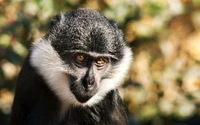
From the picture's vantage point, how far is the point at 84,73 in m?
4.20

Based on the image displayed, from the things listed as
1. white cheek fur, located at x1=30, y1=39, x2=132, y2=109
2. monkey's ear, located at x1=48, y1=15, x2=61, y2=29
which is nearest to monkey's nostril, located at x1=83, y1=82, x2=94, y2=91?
white cheek fur, located at x1=30, y1=39, x2=132, y2=109

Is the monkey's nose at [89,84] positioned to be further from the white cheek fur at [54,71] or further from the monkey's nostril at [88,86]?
the white cheek fur at [54,71]

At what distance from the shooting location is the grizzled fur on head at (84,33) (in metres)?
4.23

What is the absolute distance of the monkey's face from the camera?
4172mm

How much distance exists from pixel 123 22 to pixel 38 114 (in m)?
1.92

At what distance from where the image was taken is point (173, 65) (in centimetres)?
628

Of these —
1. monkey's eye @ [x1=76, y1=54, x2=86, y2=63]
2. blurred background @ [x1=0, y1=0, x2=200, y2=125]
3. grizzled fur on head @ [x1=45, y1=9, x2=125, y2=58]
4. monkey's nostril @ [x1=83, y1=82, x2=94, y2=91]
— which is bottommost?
monkey's nostril @ [x1=83, y1=82, x2=94, y2=91]

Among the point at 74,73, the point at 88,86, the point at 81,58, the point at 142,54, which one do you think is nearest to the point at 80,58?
the point at 81,58

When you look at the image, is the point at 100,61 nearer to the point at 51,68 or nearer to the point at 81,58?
the point at 81,58

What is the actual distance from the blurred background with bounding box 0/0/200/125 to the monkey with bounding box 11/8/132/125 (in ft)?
3.99

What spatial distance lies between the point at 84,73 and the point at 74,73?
81 mm

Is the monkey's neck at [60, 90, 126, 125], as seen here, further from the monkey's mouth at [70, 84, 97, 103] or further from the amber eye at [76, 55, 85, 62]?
the amber eye at [76, 55, 85, 62]

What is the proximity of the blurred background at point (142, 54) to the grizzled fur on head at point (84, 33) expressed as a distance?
1209 millimetres

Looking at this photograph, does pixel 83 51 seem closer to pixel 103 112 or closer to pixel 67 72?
pixel 67 72
